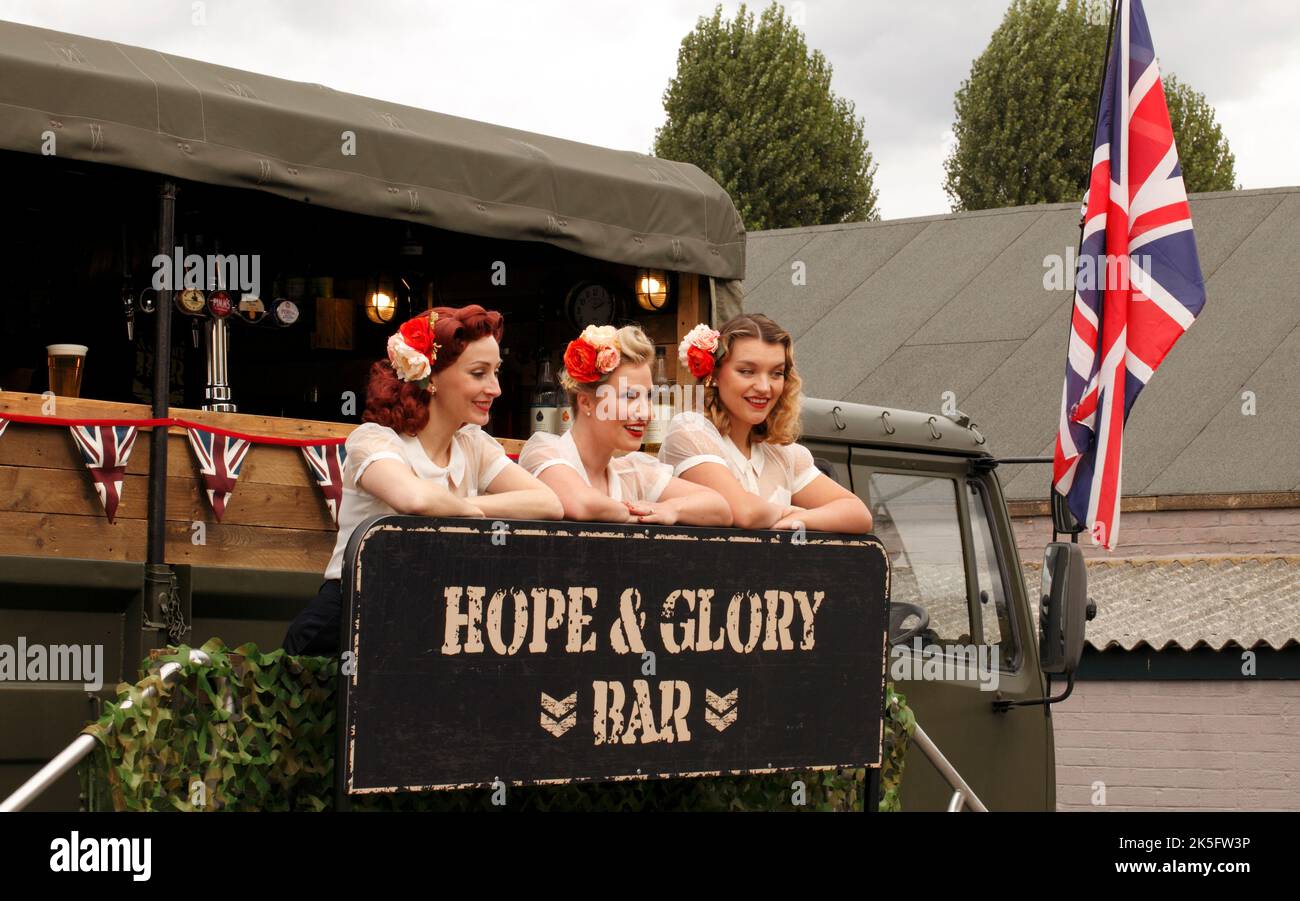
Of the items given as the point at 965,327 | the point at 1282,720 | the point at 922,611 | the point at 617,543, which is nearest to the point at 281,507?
the point at 617,543

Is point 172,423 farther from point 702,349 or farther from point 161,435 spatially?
point 702,349

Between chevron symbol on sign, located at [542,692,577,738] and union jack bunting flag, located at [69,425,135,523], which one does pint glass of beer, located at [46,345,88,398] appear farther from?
chevron symbol on sign, located at [542,692,577,738]

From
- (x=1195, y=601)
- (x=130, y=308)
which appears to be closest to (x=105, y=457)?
(x=130, y=308)

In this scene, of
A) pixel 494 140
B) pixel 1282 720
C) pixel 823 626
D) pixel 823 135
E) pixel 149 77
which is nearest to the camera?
pixel 823 626

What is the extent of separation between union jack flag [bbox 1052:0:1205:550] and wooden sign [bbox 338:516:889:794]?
2675 mm

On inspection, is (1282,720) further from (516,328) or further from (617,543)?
(617,543)

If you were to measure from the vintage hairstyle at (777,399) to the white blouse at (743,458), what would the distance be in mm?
35

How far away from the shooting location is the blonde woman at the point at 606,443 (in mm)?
3967

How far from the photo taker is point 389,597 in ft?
10.3

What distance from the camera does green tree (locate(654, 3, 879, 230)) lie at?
36625 mm

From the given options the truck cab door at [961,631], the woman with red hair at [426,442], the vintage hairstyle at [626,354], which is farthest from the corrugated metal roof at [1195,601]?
the woman with red hair at [426,442]

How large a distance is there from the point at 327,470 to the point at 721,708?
6.30 feet

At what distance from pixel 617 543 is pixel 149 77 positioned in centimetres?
225

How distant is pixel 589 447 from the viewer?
418cm
